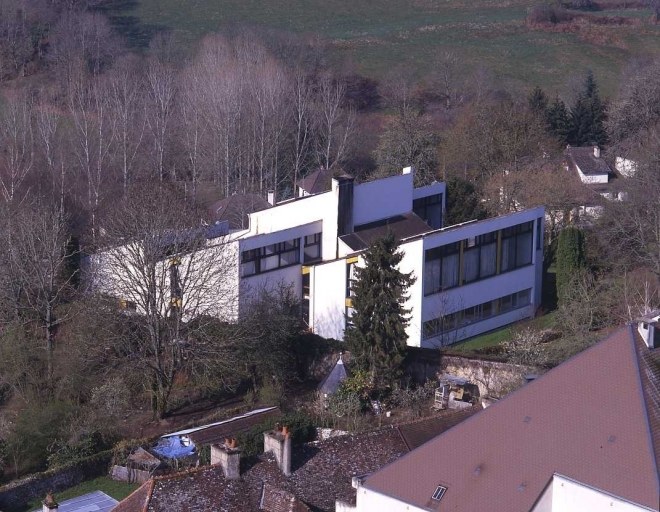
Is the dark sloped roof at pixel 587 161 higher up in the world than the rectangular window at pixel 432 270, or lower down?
lower down

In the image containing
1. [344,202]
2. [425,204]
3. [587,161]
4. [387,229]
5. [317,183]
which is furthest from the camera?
[587,161]

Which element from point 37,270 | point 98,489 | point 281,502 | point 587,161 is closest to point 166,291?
point 37,270

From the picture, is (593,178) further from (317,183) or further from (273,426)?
(273,426)

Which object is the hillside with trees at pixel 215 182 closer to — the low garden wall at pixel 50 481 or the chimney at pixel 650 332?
the low garden wall at pixel 50 481

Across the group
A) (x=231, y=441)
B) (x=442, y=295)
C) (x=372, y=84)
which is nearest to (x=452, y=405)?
(x=442, y=295)

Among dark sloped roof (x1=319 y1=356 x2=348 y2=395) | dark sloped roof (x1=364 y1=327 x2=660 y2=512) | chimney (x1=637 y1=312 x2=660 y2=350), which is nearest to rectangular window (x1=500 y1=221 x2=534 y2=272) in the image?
dark sloped roof (x1=319 y1=356 x2=348 y2=395)

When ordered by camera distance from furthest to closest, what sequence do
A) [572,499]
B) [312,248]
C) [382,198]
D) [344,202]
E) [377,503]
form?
[382,198] < [344,202] < [312,248] < [377,503] < [572,499]

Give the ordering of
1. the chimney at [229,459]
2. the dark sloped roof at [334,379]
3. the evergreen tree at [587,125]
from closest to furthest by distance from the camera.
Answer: the chimney at [229,459] → the dark sloped roof at [334,379] → the evergreen tree at [587,125]

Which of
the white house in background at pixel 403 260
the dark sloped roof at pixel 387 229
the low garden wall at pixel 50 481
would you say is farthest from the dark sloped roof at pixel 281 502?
the dark sloped roof at pixel 387 229
